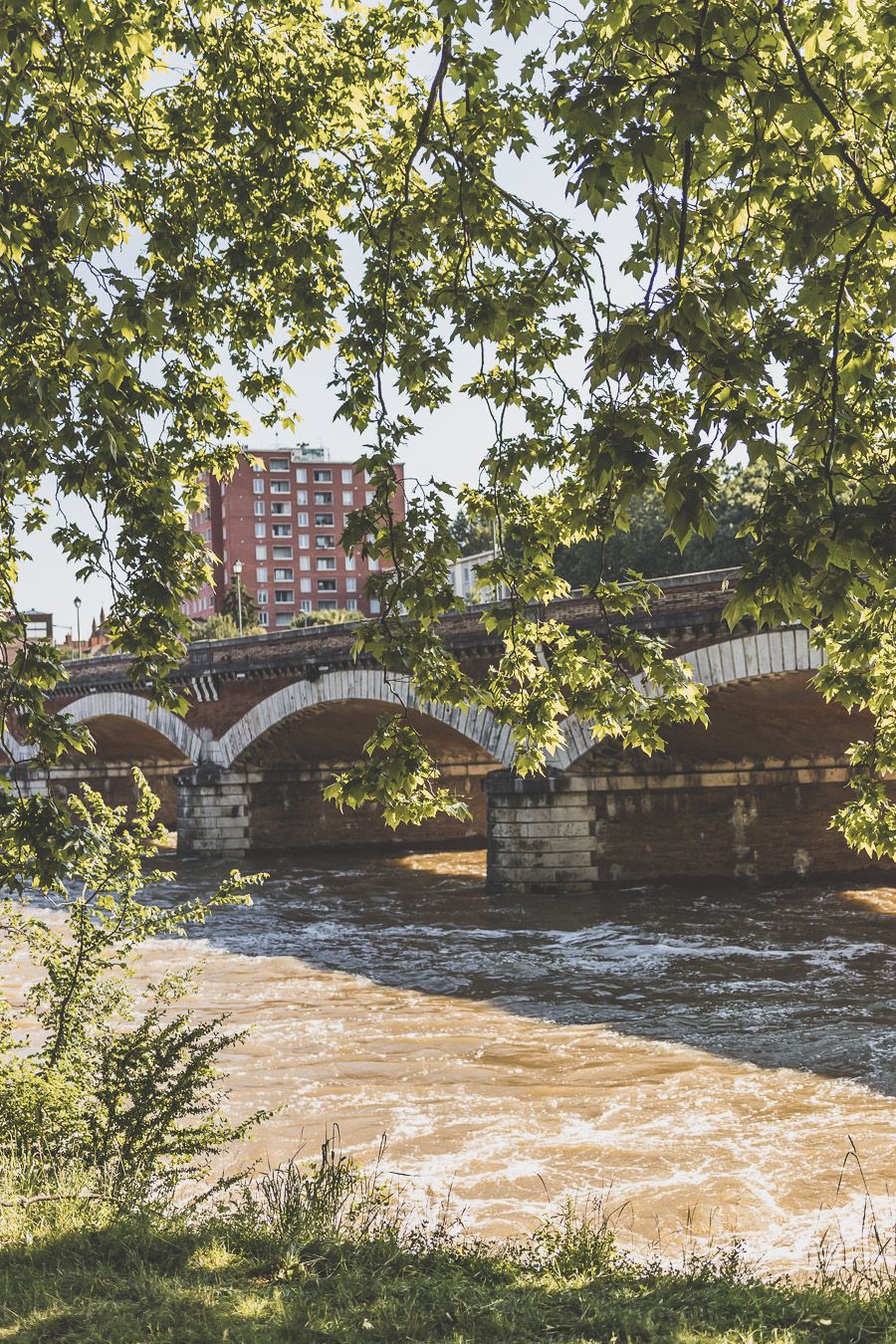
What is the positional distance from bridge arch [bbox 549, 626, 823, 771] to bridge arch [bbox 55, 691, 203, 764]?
47.4ft

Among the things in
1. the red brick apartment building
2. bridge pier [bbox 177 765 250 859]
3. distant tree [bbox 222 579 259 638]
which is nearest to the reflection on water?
bridge pier [bbox 177 765 250 859]

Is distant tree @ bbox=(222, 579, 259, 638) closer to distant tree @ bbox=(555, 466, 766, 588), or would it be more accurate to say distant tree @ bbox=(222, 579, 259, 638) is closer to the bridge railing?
distant tree @ bbox=(555, 466, 766, 588)

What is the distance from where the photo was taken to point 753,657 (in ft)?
56.6

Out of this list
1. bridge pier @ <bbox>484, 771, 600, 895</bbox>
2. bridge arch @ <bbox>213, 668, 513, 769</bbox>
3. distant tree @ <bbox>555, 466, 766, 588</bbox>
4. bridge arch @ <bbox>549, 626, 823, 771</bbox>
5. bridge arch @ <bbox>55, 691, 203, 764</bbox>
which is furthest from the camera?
distant tree @ <bbox>555, 466, 766, 588</bbox>

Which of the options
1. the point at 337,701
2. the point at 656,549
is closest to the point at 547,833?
the point at 337,701

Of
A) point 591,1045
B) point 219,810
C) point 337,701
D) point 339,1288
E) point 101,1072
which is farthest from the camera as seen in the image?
point 219,810

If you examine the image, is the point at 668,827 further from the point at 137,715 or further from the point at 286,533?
the point at 286,533

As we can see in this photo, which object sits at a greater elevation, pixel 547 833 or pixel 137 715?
pixel 137 715

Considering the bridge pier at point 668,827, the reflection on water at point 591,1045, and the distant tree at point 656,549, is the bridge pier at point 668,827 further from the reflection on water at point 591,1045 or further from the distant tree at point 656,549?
the distant tree at point 656,549

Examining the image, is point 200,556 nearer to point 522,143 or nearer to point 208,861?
point 522,143

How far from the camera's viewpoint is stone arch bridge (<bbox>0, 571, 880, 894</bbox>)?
18.2m

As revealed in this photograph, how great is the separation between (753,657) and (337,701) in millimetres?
10237

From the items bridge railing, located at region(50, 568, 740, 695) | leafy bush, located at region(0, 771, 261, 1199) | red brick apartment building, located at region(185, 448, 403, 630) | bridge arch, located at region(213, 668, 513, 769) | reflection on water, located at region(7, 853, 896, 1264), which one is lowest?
reflection on water, located at region(7, 853, 896, 1264)

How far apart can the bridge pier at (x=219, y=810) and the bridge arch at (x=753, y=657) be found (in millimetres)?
12884
